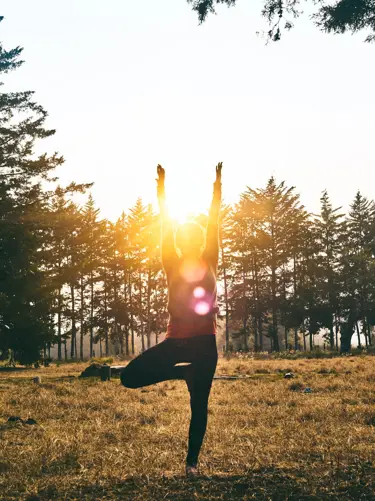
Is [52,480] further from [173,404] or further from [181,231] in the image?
[173,404]

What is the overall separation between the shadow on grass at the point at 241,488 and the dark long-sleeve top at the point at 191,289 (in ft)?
4.10

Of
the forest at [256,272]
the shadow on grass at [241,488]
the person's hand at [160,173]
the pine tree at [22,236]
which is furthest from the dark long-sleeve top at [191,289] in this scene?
the forest at [256,272]

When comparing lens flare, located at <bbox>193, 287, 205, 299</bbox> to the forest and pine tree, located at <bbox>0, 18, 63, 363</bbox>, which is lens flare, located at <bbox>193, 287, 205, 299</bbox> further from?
the forest

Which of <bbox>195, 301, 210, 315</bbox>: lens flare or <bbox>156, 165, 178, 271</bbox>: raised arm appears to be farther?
<bbox>156, 165, 178, 271</bbox>: raised arm

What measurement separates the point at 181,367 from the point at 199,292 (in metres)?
0.71

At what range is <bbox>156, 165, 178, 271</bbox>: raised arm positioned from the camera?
4566 millimetres

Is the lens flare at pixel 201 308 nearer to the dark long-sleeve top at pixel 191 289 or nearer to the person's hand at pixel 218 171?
the dark long-sleeve top at pixel 191 289

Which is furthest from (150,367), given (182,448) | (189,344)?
(182,448)

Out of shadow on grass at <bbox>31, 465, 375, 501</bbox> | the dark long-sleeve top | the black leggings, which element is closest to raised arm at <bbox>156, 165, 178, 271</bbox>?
the dark long-sleeve top

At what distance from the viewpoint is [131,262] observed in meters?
49.2

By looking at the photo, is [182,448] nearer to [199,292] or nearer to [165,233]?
[199,292]

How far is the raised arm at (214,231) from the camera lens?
15.1ft

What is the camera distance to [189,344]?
167 inches

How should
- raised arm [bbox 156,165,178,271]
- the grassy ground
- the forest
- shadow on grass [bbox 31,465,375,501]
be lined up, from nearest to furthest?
shadow on grass [bbox 31,465,375,501] → the grassy ground → raised arm [bbox 156,165,178,271] → the forest
